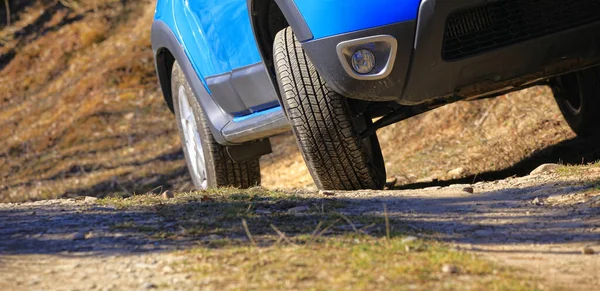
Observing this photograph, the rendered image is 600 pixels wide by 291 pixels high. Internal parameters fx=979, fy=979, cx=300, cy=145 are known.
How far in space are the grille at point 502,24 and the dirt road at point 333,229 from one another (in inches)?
27.1

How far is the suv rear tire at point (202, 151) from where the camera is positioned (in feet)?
19.3

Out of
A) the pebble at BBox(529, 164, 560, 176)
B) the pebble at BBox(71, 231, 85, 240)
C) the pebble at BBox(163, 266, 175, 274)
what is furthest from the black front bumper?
the pebble at BBox(163, 266, 175, 274)

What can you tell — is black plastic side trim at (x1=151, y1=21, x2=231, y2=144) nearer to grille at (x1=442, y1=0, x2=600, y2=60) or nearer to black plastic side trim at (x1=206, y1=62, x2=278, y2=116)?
black plastic side trim at (x1=206, y1=62, x2=278, y2=116)

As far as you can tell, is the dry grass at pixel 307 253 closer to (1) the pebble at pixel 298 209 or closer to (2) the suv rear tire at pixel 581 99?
(1) the pebble at pixel 298 209

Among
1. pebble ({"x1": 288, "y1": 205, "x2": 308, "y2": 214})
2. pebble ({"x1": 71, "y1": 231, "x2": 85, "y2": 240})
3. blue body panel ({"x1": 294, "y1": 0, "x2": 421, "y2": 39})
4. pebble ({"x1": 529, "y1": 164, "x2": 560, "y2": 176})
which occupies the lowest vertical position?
pebble ({"x1": 529, "y1": 164, "x2": 560, "y2": 176})

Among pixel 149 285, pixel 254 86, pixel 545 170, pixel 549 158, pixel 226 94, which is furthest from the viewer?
pixel 549 158

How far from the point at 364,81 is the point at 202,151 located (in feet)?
6.74

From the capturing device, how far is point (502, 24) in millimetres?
4254

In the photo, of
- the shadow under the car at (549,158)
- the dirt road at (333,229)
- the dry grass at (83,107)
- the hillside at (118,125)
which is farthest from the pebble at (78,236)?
the dry grass at (83,107)

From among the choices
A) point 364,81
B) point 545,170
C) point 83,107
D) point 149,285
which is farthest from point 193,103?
point 83,107

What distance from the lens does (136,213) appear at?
420cm

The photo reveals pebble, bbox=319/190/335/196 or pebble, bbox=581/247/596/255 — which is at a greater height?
pebble, bbox=581/247/596/255

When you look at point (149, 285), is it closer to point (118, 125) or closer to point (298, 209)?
point (298, 209)

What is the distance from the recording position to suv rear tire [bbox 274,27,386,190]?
4555 millimetres
